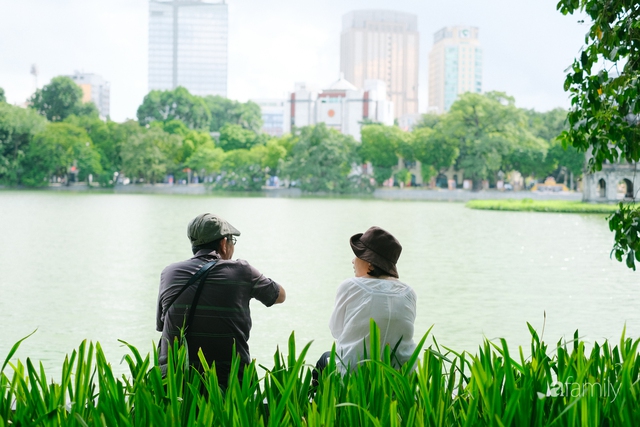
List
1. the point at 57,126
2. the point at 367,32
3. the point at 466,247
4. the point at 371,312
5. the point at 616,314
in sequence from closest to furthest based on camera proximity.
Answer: the point at 371,312 < the point at 616,314 < the point at 466,247 < the point at 57,126 < the point at 367,32

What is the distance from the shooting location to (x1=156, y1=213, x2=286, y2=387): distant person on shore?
9.75 feet

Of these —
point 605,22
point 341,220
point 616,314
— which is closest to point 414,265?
point 616,314

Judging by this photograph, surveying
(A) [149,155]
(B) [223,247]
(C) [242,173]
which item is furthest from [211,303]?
(A) [149,155]

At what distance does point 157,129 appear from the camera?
58719 millimetres

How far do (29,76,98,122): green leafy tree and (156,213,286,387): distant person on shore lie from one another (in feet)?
231

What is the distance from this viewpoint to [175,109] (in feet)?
248

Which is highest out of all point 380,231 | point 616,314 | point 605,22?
point 605,22

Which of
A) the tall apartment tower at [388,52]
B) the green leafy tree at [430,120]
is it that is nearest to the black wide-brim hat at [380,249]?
the green leafy tree at [430,120]

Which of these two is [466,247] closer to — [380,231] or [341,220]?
[341,220]

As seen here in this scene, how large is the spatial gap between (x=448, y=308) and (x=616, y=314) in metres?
1.83

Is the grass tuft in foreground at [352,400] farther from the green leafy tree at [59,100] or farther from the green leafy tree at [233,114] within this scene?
the green leafy tree at [233,114]

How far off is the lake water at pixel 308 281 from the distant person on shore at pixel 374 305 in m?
3.30

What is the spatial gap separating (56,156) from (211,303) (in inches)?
2171

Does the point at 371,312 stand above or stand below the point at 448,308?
above
